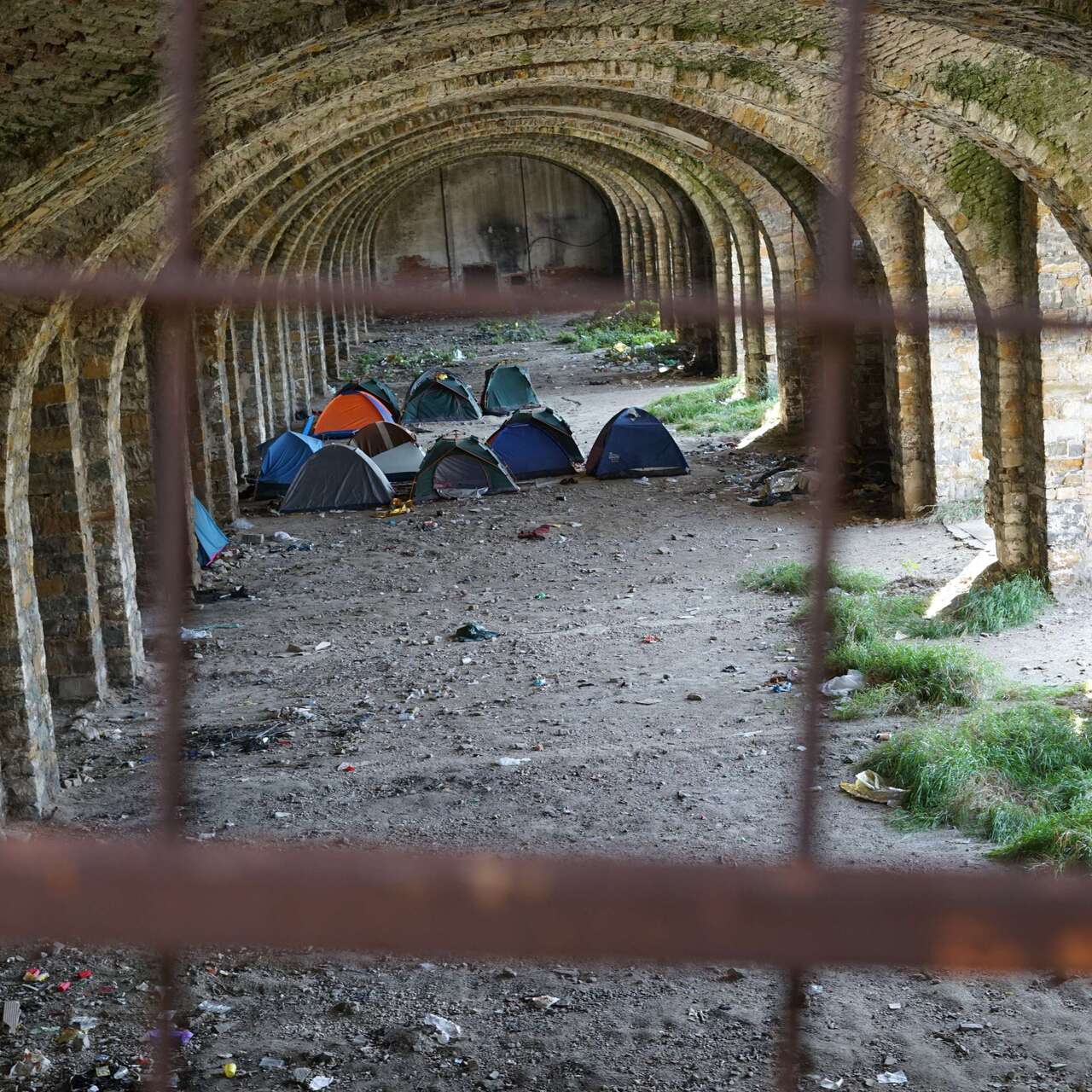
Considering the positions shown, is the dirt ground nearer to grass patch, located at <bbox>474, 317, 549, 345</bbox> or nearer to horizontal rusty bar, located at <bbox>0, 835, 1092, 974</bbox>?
horizontal rusty bar, located at <bbox>0, 835, 1092, 974</bbox>

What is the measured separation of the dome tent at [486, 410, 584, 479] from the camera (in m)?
16.3

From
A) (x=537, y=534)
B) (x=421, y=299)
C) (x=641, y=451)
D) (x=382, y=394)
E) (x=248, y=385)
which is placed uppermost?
(x=421, y=299)

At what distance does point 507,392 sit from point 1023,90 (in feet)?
48.3

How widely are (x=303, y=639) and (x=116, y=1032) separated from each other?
5360mm

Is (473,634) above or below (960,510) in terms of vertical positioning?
below

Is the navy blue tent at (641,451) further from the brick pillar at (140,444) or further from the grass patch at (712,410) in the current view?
the brick pillar at (140,444)

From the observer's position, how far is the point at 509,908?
116 centimetres

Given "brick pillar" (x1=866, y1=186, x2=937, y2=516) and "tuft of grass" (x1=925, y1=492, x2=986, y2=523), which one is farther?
"tuft of grass" (x1=925, y1=492, x2=986, y2=523)

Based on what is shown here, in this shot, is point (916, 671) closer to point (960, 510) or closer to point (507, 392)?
point (960, 510)

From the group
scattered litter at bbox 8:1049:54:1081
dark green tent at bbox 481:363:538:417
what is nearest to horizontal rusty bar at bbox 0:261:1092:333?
scattered litter at bbox 8:1049:54:1081

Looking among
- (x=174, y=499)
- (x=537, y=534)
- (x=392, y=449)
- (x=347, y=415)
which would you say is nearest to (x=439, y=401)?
(x=347, y=415)

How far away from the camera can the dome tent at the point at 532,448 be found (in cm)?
1631

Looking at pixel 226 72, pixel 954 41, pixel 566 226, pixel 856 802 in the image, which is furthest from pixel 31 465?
pixel 566 226

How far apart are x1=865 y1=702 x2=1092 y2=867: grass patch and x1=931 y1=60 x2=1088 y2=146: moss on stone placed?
10.7ft
